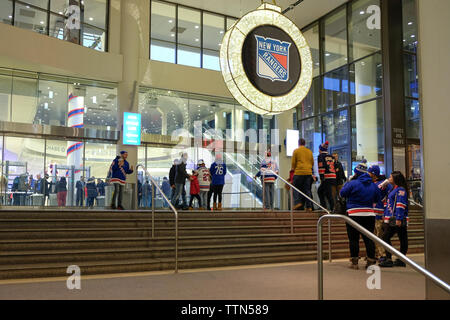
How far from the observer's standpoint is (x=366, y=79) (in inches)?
652

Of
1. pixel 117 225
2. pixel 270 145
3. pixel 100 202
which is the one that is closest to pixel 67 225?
pixel 117 225

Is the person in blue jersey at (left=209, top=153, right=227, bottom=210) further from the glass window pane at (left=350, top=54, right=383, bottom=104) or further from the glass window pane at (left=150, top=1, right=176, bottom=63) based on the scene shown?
the glass window pane at (left=350, top=54, right=383, bottom=104)

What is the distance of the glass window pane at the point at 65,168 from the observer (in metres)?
14.4

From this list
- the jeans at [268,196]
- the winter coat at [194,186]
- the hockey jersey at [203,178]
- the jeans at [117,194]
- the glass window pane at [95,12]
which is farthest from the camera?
the glass window pane at [95,12]

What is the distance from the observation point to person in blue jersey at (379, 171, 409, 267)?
6.78 metres

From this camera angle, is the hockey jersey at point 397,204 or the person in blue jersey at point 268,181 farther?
the person in blue jersey at point 268,181

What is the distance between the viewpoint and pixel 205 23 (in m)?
18.4

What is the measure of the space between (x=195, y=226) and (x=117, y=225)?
1.48 m

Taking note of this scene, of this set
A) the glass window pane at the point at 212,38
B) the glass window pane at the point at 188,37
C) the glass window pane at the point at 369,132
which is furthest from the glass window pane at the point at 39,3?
the glass window pane at the point at 369,132

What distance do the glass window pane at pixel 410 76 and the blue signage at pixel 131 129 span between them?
9.50m


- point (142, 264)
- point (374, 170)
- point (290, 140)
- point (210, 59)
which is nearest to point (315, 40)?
point (290, 140)

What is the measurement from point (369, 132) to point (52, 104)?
431 inches

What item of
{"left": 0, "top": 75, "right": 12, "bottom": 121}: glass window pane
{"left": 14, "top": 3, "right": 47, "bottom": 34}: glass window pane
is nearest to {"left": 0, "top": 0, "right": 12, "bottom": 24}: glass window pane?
{"left": 14, "top": 3, "right": 47, "bottom": 34}: glass window pane

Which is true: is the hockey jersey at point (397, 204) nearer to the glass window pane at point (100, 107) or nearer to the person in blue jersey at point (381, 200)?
the person in blue jersey at point (381, 200)
